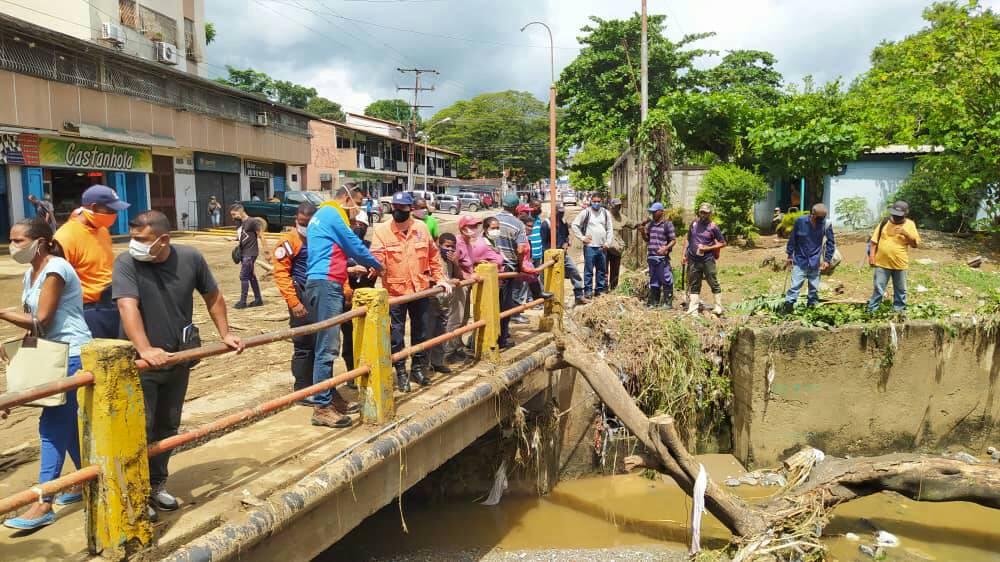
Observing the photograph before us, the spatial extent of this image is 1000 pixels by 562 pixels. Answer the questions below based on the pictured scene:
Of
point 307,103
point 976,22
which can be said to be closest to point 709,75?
point 976,22

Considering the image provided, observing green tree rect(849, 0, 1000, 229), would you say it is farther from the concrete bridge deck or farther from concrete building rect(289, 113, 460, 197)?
concrete building rect(289, 113, 460, 197)

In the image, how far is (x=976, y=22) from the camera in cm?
1407

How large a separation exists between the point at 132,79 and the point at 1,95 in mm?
4890

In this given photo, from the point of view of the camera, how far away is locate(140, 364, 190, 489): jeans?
3.41 m

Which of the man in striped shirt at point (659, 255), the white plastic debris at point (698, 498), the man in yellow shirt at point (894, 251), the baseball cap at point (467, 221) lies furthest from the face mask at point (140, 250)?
the man in yellow shirt at point (894, 251)

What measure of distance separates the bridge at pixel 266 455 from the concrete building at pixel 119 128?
15937mm

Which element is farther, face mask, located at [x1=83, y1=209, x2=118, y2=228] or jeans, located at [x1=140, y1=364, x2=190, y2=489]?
face mask, located at [x1=83, y1=209, x2=118, y2=228]

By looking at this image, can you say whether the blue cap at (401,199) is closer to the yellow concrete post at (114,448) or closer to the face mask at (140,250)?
the face mask at (140,250)

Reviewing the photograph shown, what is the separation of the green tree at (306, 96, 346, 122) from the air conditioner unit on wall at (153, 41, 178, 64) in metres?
40.3

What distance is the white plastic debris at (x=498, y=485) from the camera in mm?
7516

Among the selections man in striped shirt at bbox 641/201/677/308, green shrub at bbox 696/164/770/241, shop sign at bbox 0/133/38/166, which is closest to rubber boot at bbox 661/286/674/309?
man in striped shirt at bbox 641/201/677/308

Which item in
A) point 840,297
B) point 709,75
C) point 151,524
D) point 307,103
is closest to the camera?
point 151,524

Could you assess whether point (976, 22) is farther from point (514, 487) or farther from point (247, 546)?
point (247, 546)

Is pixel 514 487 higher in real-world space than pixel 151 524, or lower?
lower
